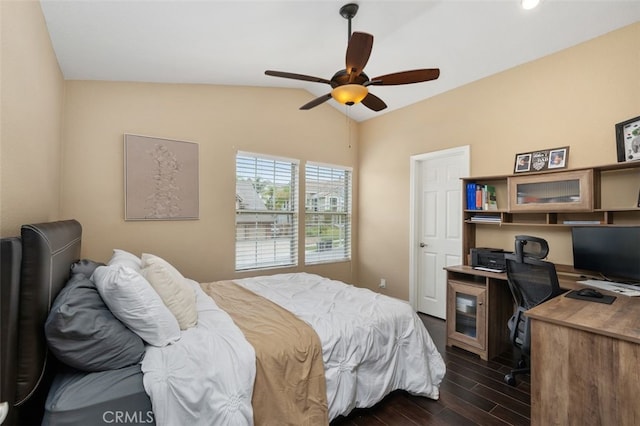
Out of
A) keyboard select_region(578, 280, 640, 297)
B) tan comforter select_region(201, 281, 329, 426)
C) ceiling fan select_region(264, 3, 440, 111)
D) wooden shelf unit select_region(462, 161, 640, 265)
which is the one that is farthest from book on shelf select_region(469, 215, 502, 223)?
tan comforter select_region(201, 281, 329, 426)

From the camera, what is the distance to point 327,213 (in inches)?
183

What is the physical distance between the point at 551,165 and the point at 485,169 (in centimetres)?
65

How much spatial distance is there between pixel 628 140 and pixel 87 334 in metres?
3.76

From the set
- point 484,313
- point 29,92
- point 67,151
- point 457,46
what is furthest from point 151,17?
point 484,313

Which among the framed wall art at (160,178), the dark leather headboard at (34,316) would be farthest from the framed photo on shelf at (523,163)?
the dark leather headboard at (34,316)

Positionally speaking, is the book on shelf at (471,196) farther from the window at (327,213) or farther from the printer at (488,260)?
the window at (327,213)

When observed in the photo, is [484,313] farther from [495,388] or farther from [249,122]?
[249,122]

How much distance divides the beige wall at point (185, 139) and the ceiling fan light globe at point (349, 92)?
1874 mm

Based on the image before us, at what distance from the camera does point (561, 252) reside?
288cm

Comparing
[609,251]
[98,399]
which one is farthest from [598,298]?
[98,399]

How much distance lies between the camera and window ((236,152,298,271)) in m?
Answer: 3.84

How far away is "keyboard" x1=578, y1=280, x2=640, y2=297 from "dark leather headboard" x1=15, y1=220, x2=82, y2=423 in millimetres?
3308

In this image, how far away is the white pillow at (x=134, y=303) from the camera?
57.6 inches

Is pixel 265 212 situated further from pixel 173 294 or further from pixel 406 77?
pixel 406 77
